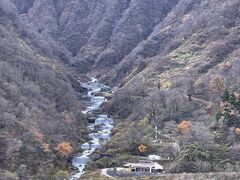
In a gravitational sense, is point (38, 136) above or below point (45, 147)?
above

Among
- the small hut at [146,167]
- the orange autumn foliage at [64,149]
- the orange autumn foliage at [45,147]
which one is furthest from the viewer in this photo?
the orange autumn foliage at [64,149]

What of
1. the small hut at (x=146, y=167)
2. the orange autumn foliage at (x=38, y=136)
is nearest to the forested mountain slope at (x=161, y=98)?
the orange autumn foliage at (x=38, y=136)

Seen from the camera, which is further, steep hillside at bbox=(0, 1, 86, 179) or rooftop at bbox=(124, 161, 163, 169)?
steep hillside at bbox=(0, 1, 86, 179)

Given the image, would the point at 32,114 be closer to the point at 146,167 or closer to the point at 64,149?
the point at 64,149

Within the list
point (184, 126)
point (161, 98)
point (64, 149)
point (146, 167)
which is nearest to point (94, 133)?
point (161, 98)

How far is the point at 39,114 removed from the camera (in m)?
126

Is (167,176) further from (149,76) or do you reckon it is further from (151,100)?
(149,76)

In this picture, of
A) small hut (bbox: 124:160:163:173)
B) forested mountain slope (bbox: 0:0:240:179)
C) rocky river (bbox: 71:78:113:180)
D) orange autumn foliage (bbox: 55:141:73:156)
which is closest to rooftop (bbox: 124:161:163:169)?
small hut (bbox: 124:160:163:173)

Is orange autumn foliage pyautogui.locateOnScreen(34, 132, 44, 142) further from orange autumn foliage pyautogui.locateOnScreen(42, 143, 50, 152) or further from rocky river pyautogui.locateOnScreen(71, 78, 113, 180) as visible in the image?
rocky river pyautogui.locateOnScreen(71, 78, 113, 180)

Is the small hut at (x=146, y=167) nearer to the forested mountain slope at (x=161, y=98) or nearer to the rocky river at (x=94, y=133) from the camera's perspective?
the forested mountain slope at (x=161, y=98)

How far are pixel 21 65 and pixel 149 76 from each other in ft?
149

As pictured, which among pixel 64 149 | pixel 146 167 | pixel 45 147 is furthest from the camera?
pixel 64 149

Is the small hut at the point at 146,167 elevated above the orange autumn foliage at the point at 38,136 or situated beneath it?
situated beneath

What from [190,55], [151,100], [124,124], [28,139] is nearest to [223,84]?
[151,100]
